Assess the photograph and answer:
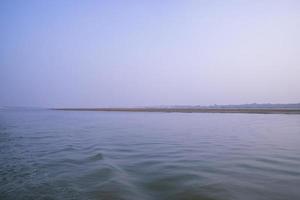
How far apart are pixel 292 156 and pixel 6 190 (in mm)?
9220

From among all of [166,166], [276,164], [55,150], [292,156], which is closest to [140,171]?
[166,166]

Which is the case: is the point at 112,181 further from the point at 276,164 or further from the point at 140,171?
the point at 276,164

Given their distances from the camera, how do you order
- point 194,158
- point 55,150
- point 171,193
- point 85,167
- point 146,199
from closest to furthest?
1. point 146,199
2. point 171,193
3. point 85,167
4. point 194,158
5. point 55,150

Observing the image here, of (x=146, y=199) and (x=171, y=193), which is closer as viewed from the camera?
(x=146, y=199)

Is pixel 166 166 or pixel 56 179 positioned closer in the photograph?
pixel 56 179

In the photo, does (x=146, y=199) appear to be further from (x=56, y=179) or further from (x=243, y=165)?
(x=243, y=165)

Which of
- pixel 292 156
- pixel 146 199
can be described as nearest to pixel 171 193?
pixel 146 199

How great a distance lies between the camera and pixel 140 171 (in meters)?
7.62

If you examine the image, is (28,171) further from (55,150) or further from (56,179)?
(55,150)

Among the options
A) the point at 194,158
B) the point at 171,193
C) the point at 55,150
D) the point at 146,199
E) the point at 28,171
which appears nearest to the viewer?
the point at 146,199

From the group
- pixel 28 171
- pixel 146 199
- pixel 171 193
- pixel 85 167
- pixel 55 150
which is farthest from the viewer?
pixel 55 150

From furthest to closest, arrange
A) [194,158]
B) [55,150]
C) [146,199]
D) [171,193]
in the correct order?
[55,150]
[194,158]
[171,193]
[146,199]

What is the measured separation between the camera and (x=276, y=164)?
8.45m

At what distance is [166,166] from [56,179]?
10.7 ft
